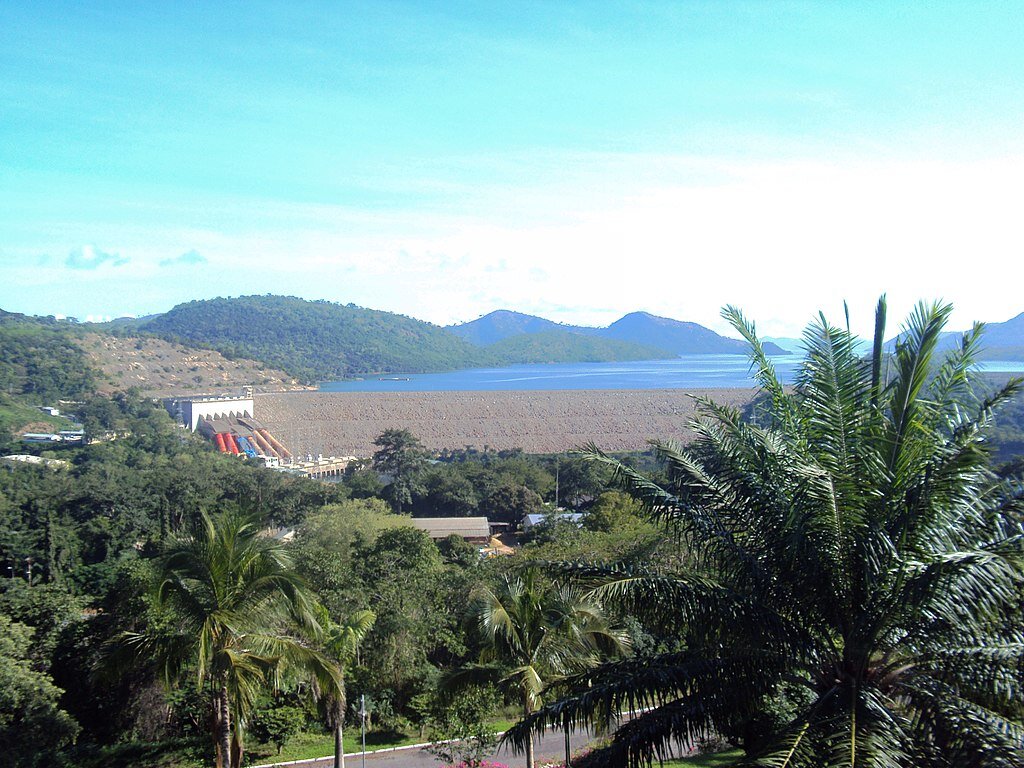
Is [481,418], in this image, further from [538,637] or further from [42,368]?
[538,637]

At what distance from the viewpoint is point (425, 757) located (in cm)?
959

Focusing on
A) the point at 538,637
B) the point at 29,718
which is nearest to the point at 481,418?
the point at 29,718

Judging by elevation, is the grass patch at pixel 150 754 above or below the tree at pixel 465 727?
below

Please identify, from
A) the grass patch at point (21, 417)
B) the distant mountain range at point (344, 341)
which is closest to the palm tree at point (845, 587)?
the grass patch at point (21, 417)

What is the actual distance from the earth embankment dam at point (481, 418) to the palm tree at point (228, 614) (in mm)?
46495

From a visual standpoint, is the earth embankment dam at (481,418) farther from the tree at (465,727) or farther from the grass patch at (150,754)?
the tree at (465,727)

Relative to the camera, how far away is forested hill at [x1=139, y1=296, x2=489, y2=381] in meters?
136

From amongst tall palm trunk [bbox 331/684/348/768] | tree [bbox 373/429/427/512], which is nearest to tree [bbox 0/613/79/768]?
tall palm trunk [bbox 331/684/348/768]

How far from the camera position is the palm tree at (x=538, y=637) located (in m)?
6.29

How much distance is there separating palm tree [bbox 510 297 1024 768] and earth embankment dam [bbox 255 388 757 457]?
48040 mm

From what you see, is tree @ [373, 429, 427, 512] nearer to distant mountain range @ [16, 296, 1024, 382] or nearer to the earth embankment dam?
the earth embankment dam

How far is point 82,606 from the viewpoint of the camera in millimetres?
11008

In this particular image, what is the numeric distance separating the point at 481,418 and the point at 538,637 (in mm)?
52067

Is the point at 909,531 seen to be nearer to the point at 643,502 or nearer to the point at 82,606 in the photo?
the point at 643,502
